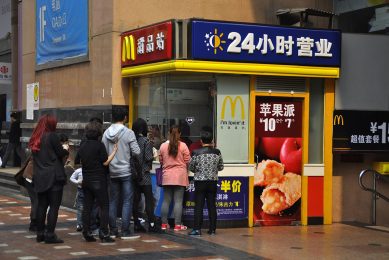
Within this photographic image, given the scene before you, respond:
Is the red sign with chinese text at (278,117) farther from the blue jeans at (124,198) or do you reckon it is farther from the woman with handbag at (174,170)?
the blue jeans at (124,198)

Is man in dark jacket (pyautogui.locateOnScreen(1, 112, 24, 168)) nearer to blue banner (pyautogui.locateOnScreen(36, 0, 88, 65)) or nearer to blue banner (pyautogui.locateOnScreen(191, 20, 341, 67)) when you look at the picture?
blue banner (pyautogui.locateOnScreen(36, 0, 88, 65))

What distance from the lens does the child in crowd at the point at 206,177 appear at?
1018 centimetres

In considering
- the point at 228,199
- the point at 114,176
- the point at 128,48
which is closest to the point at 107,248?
the point at 114,176

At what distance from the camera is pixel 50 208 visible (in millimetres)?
9375

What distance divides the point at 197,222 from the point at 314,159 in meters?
2.77

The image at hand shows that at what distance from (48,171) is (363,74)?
231 inches

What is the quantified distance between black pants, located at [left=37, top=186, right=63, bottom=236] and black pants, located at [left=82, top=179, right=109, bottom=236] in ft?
1.28

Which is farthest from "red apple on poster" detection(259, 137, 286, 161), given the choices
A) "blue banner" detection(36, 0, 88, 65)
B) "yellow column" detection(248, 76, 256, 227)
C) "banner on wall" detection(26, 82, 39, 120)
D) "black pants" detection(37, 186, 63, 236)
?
"banner on wall" detection(26, 82, 39, 120)

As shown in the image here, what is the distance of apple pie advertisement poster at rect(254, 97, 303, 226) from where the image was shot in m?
11.3

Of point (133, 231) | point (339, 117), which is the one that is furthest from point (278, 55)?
point (133, 231)

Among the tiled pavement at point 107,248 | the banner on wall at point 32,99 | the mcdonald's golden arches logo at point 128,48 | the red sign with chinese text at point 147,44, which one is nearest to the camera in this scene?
the tiled pavement at point 107,248

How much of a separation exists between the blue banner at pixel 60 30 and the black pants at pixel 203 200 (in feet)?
14.5

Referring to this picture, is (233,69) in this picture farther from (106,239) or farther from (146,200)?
(106,239)

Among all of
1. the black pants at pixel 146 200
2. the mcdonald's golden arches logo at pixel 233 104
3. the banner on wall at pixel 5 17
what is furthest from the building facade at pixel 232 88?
the banner on wall at pixel 5 17
